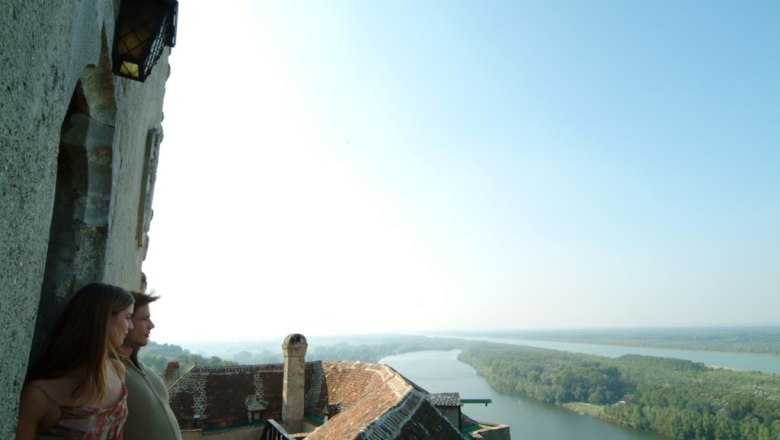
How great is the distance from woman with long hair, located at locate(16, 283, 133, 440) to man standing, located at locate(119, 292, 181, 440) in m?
0.37

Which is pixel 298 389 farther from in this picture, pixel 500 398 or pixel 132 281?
pixel 500 398

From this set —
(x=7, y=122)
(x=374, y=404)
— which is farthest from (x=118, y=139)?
(x=374, y=404)

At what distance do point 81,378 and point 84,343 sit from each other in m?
0.13

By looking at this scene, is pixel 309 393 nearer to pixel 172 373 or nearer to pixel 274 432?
pixel 172 373

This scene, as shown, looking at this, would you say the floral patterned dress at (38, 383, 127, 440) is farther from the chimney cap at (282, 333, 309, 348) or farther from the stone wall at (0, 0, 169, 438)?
the chimney cap at (282, 333, 309, 348)

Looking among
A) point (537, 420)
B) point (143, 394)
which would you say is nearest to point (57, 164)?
point (143, 394)

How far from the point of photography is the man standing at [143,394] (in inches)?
87.9

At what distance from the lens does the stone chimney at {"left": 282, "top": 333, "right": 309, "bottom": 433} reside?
13586 mm

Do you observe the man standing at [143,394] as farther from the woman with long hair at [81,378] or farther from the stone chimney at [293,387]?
the stone chimney at [293,387]

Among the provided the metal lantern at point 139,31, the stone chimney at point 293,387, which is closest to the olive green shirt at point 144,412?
the metal lantern at point 139,31

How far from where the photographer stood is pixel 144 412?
226 cm

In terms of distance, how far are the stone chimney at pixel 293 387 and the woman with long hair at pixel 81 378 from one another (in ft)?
40.8

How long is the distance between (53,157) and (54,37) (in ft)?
1.36

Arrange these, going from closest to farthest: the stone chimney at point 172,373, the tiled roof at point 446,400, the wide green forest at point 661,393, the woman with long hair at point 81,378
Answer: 1. the woman with long hair at point 81,378
2. the tiled roof at point 446,400
3. the stone chimney at point 172,373
4. the wide green forest at point 661,393
